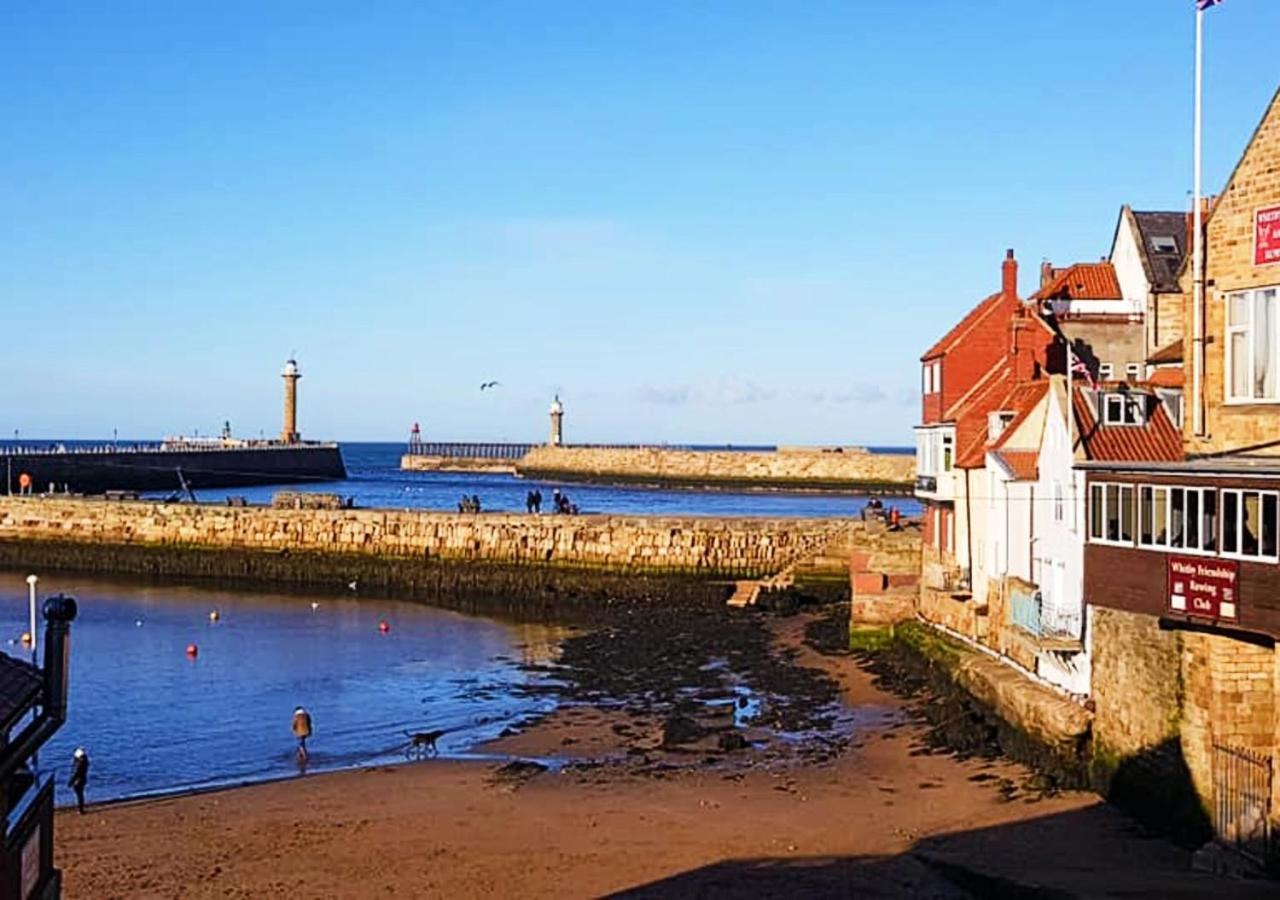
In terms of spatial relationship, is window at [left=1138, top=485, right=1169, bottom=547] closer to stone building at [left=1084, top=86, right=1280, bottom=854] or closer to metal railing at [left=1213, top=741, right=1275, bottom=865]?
stone building at [left=1084, top=86, right=1280, bottom=854]

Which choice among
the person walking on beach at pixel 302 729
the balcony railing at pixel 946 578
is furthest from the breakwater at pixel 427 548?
the person walking on beach at pixel 302 729

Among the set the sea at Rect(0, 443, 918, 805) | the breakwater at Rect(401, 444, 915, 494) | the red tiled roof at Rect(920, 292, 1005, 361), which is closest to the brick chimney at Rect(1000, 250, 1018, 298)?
the red tiled roof at Rect(920, 292, 1005, 361)

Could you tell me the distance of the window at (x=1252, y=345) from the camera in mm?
19344

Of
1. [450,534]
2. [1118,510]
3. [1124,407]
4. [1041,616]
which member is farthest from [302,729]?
[450,534]

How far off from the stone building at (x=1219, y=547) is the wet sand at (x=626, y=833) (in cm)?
157

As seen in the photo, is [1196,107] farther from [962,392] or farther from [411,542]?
[411,542]

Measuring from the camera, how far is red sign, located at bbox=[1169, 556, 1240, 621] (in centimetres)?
1805

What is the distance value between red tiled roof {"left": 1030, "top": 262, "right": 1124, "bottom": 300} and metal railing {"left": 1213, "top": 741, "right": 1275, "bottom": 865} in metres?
22.7

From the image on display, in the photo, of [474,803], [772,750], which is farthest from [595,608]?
[474,803]

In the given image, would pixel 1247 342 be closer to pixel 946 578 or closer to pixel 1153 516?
pixel 1153 516

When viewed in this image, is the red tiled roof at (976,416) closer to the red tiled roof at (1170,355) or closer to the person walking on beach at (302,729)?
the red tiled roof at (1170,355)

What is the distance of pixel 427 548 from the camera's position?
6059 cm

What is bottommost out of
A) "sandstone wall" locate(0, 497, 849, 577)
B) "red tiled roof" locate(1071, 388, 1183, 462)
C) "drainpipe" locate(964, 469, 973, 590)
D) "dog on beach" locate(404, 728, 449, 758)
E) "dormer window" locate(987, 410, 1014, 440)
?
"dog on beach" locate(404, 728, 449, 758)

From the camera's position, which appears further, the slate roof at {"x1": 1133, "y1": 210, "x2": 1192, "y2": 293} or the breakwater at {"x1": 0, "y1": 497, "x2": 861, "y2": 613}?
the breakwater at {"x1": 0, "y1": 497, "x2": 861, "y2": 613}
